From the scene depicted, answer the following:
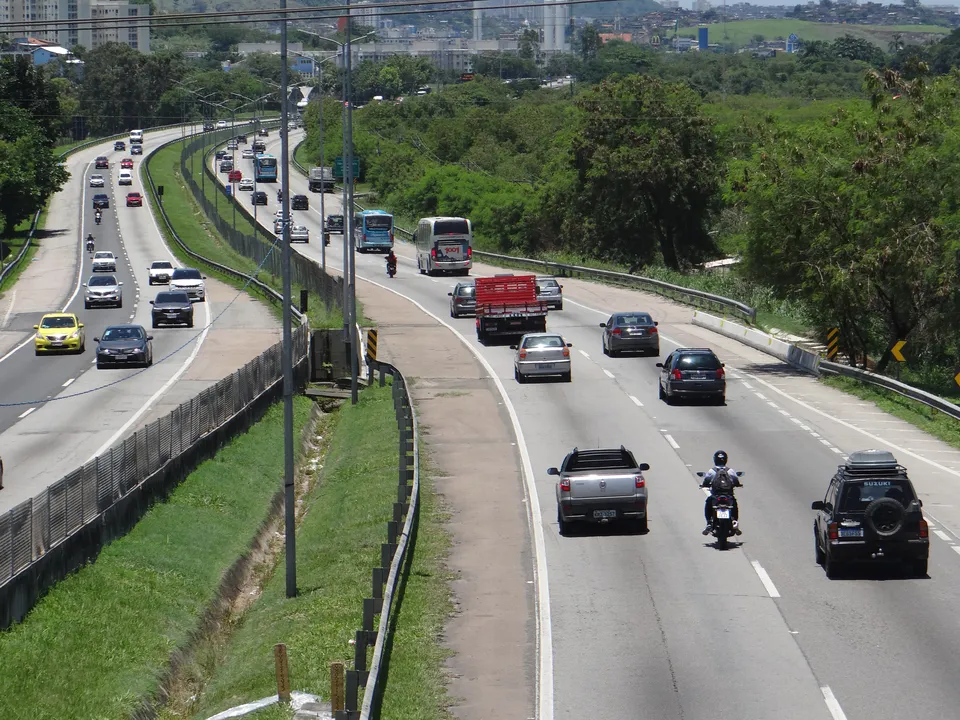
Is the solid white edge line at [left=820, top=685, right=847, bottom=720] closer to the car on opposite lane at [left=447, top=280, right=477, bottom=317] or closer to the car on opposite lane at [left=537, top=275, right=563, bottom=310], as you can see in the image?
the car on opposite lane at [left=447, top=280, right=477, bottom=317]

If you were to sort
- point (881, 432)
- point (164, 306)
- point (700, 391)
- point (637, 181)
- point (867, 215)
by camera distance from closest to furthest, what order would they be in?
point (881, 432)
point (700, 391)
point (867, 215)
point (164, 306)
point (637, 181)

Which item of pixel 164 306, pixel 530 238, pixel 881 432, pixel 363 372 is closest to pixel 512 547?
pixel 881 432

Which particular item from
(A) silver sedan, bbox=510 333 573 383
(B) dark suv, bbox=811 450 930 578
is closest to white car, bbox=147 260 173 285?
(A) silver sedan, bbox=510 333 573 383

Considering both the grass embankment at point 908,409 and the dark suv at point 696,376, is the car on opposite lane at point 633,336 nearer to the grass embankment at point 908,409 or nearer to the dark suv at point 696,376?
the grass embankment at point 908,409

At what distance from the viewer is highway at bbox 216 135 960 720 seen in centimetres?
1705

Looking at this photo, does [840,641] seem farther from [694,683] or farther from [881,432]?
[881,432]

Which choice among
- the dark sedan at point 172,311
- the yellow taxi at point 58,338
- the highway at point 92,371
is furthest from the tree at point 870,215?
the yellow taxi at point 58,338

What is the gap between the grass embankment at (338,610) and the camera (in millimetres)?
19000

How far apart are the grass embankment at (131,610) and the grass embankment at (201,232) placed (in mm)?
27561

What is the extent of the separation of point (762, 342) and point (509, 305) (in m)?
9.62

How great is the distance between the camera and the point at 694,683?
17.5 m

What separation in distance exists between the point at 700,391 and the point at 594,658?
22521mm

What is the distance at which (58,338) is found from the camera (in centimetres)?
5522

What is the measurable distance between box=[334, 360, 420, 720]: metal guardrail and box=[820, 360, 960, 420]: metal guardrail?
1359 cm
